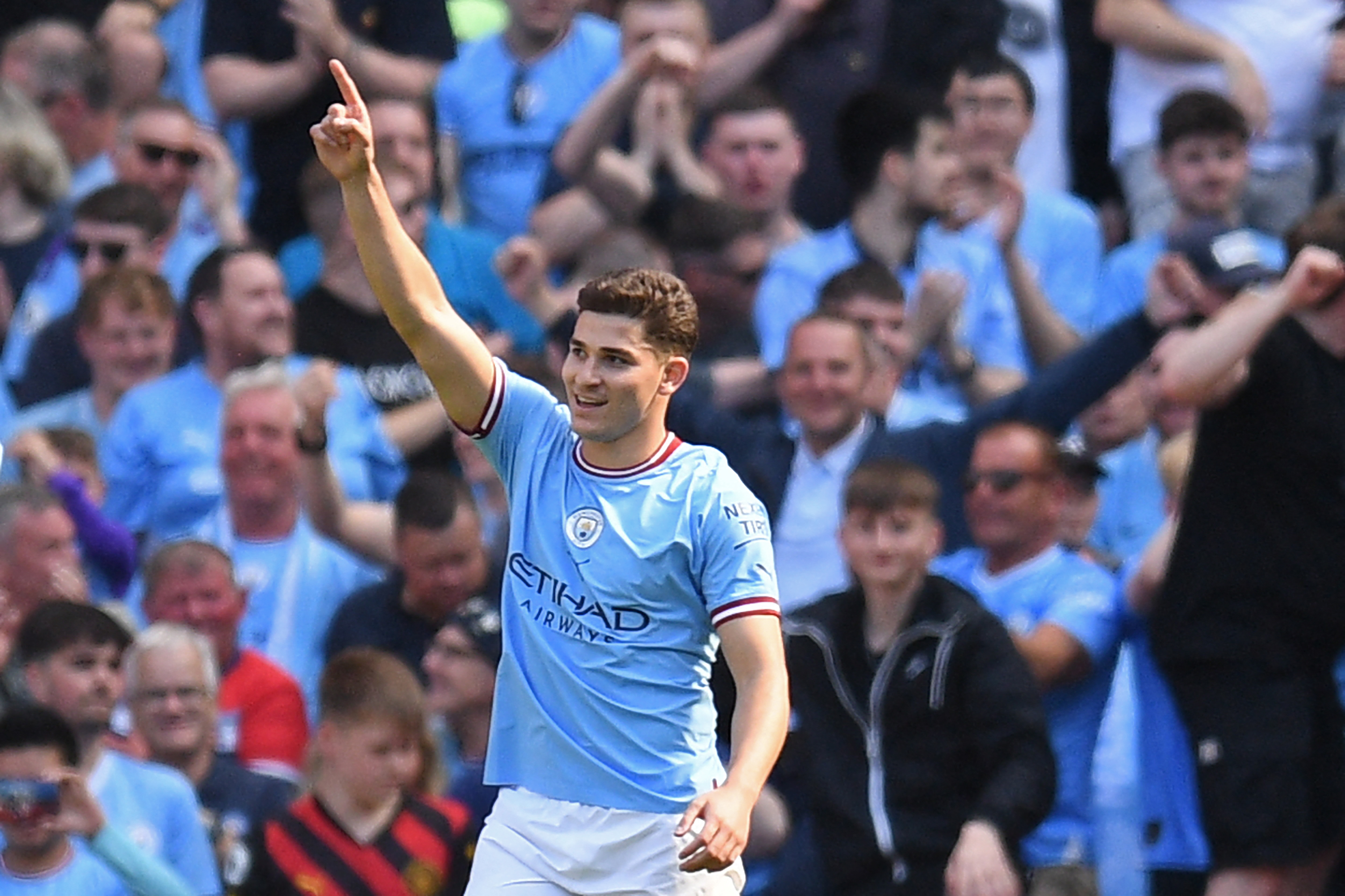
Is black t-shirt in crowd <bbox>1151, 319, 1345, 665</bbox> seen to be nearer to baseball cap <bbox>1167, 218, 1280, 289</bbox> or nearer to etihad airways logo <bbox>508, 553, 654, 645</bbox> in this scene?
baseball cap <bbox>1167, 218, 1280, 289</bbox>

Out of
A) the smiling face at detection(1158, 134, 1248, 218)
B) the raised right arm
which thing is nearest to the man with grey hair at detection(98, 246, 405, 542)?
the smiling face at detection(1158, 134, 1248, 218)

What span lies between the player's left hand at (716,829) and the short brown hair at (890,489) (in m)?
2.73

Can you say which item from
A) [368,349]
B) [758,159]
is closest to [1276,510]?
[758,159]

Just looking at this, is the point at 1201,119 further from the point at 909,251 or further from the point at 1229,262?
the point at 1229,262

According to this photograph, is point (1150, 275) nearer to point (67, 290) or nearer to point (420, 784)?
point (420, 784)

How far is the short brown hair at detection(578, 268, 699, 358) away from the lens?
533 centimetres

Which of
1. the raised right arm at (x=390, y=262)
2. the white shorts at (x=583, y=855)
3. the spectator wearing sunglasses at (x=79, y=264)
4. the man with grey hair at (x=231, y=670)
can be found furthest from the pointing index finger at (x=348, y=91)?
the spectator wearing sunglasses at (x=79, y=264)

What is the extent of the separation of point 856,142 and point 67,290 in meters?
3.24

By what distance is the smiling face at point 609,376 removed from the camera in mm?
5289

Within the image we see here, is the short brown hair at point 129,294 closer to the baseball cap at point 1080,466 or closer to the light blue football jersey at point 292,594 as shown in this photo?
the light blue football jersey at point 292,594

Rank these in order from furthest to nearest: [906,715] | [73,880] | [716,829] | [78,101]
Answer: [78,101], [906,715], [73,880], [716,829]

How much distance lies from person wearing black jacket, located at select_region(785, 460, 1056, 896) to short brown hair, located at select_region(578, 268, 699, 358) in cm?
218

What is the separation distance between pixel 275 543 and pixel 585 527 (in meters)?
3.64

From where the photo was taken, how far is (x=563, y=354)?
27.6 feet
